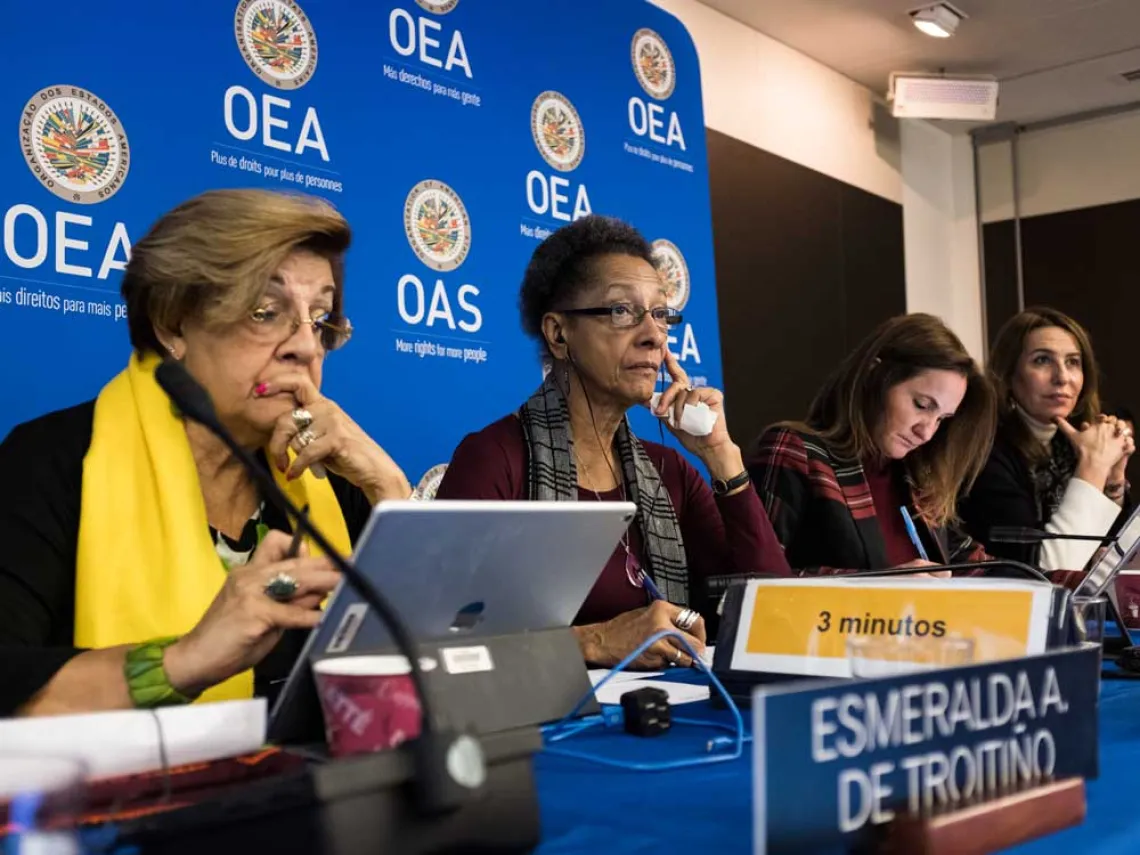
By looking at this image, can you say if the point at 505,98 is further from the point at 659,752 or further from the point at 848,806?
the point at 848,806

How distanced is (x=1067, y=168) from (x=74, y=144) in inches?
196

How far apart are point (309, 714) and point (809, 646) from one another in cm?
51

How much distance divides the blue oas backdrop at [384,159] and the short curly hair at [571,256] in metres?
0.50

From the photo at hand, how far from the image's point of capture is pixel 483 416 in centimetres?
295

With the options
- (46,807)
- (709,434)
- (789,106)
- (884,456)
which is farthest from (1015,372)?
(46,807)

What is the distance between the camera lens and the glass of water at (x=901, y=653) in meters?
0.96

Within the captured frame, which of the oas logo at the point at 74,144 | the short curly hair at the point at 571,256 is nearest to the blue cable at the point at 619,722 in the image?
the short curly hair at the point at 571,256

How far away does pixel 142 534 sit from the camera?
136 centimetres

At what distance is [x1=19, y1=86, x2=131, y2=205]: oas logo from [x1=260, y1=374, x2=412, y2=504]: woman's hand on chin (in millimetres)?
957

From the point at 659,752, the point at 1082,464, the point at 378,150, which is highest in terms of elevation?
the point at 378,150

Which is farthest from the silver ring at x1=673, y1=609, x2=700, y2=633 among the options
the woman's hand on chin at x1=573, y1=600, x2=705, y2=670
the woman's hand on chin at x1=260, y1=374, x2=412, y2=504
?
the woman's hand on chin at x1=260, y1=374, x2=412, y2=504

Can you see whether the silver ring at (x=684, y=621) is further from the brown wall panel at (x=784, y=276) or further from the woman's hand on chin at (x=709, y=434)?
the brown wall panel at (x=784, y=276)

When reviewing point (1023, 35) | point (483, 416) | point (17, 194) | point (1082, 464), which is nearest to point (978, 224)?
point (1023, 35)

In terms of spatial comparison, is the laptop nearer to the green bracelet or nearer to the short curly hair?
the green bracelet
